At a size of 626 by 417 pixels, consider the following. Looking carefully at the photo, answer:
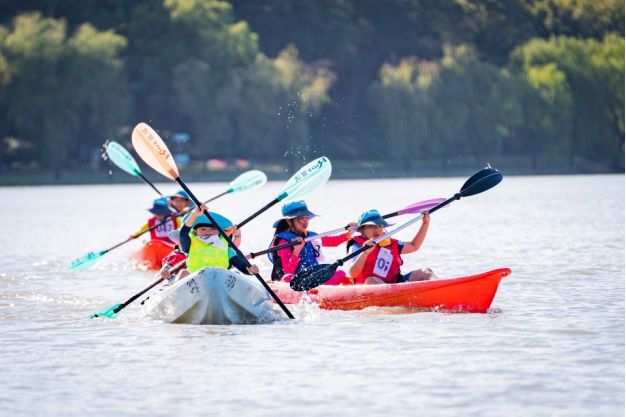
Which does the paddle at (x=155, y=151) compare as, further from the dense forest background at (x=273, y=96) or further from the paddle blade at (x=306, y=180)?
the dense forest background at (x=273, y=96)

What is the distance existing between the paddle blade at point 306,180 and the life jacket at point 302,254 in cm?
117

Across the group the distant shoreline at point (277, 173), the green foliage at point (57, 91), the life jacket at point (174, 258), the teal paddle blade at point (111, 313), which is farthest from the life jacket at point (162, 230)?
the green foliage at point (57, 91)

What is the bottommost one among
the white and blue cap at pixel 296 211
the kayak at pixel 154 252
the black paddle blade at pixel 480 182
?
the kayak at pixel 154 252

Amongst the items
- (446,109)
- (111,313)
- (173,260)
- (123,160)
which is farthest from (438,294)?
(446,109)

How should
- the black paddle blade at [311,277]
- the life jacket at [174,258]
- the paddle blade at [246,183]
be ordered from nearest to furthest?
the black paddle blade at [311,277] → the life jacket at [174,258] → the paddle blade at [246,183]

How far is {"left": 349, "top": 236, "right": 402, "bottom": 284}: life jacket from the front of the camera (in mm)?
13578

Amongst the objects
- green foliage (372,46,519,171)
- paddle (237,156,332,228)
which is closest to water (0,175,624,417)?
paddle (237,156,332,228)

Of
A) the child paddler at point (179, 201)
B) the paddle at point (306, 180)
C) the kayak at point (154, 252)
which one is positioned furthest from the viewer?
the kayak at point (154, 252)

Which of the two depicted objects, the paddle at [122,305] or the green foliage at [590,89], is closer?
the paddle at [122,305]

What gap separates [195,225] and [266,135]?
51.4 m

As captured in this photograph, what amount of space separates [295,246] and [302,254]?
14cm

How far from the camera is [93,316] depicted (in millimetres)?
13656

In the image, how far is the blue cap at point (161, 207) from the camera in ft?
62.7

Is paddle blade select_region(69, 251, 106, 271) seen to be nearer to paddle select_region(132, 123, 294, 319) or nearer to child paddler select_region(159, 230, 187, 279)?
paddle select_region(132, 123, 294, 319)
